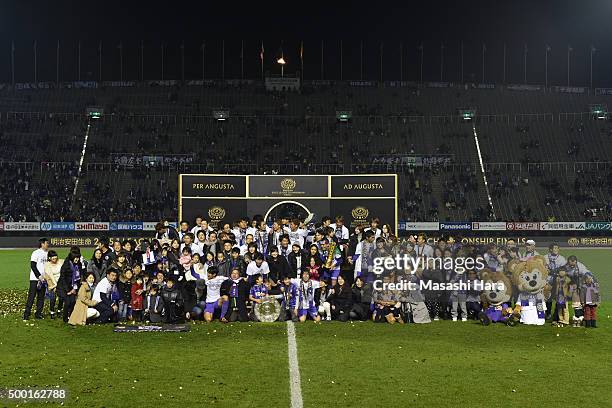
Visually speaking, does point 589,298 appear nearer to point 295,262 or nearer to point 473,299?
point 473,299

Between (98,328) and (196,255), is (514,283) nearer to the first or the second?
(196,255)

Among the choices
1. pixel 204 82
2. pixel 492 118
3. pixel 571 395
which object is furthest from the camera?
pixel 204 82

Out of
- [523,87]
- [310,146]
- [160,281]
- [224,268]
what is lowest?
[160,281]

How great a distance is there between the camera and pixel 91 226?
43.7m

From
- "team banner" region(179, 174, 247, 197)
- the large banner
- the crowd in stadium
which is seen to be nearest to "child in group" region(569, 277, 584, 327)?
the crowd in stadium

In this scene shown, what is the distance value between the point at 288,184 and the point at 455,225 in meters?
24.7

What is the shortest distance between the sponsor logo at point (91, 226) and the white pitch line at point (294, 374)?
1283 inches

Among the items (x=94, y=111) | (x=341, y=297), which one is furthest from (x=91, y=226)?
(x=341, y=297)

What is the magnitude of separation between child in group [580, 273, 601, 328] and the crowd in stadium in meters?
0.02

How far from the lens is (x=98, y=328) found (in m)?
13.9

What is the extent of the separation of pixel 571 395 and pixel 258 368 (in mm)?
4350

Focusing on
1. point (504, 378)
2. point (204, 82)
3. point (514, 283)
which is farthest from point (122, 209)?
point (504, 378)

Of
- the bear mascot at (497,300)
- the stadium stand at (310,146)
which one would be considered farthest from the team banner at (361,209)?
the stadium stand at (310,146)

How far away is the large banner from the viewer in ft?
75.5
